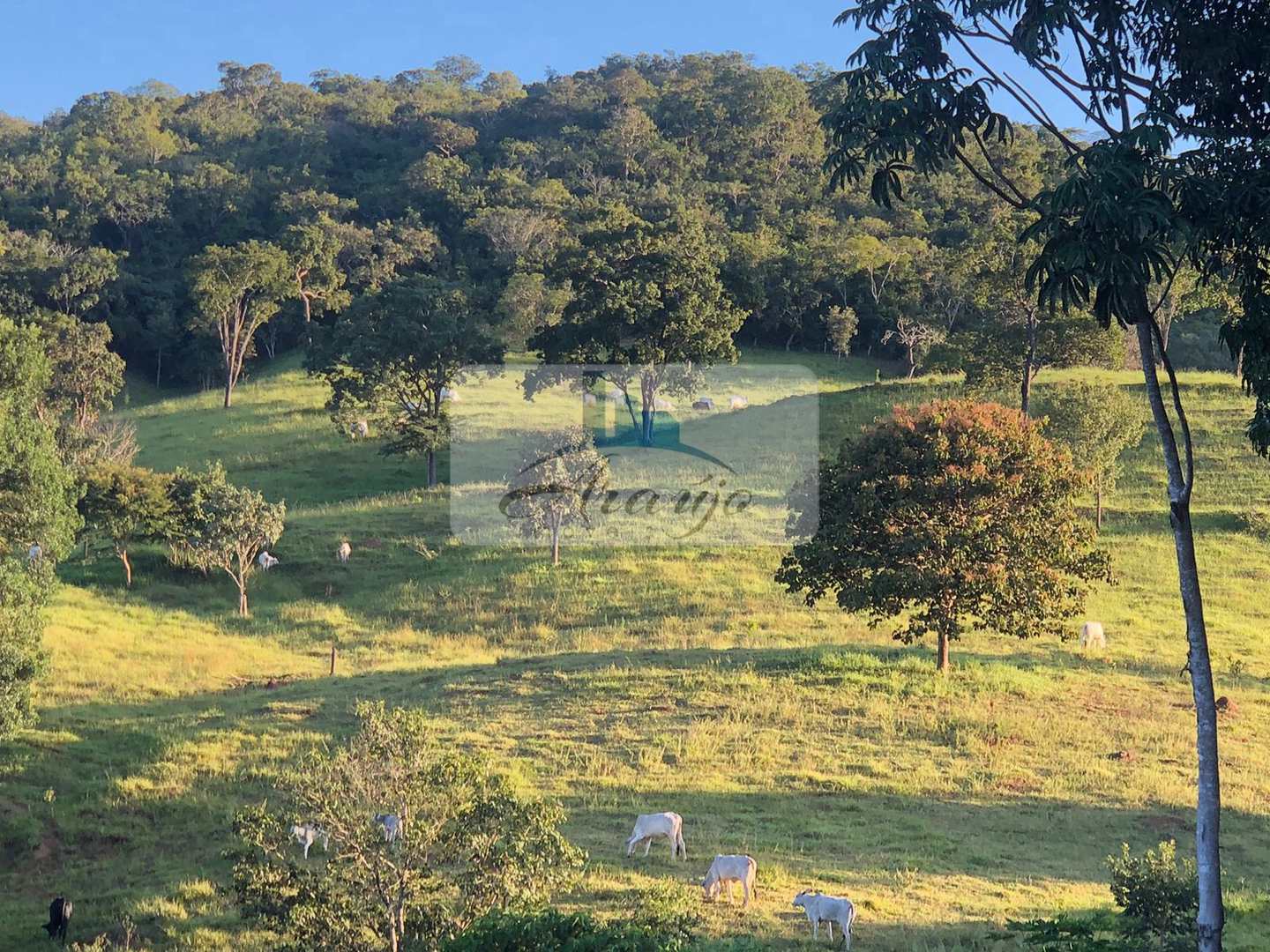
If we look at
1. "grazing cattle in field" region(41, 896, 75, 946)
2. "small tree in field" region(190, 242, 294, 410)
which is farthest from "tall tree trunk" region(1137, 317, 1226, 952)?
"small tree in field" region(190, 242, 294, 410)

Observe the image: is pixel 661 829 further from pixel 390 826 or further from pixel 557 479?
pixel 557 479

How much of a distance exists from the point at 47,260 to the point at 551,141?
5813cm

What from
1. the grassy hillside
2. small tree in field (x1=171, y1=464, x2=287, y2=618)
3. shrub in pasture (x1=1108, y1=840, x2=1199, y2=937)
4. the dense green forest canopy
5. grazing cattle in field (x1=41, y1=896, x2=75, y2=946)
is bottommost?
grazing cattle in field (x1=41, y1=896, x2=75, y2=946)

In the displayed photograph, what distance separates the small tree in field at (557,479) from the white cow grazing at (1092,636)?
19564 mm

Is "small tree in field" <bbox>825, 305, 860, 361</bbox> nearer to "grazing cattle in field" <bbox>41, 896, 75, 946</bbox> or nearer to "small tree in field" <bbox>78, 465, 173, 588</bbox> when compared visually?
"small tree in field" <bbox>78, 465, 173, 588</bbox>

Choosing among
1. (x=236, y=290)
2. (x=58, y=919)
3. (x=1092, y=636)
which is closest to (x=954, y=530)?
(x=1092, y=636)

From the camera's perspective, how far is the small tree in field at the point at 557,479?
45.5 m

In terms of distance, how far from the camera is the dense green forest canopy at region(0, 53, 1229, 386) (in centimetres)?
8669

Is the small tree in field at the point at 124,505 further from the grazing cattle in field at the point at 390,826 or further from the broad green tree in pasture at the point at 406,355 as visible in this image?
the grazing cattle in field at the point at 390,826

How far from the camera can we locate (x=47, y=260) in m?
88.8

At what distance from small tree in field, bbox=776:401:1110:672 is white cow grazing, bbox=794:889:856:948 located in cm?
1418

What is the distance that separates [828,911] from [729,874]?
1983mm

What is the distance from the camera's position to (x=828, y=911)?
15938 millimetres

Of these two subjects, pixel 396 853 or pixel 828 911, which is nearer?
pixel 396 853
